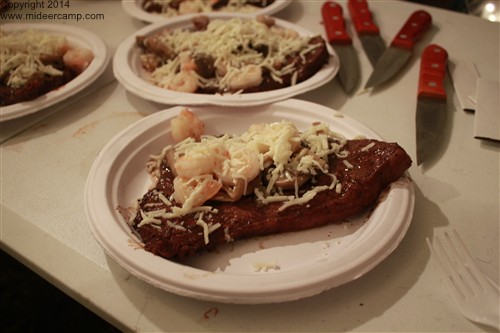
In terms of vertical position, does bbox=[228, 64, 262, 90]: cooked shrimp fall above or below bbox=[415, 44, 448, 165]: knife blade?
above

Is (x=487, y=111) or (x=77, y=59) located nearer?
(x=487, y=111)

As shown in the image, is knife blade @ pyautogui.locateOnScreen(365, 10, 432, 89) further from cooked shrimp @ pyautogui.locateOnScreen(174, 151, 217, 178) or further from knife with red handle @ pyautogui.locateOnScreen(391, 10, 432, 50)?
cooked shrimp @ pyautogui.locateOnScreen(174, 151, 217, 178)

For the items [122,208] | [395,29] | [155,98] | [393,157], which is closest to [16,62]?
[155,98]

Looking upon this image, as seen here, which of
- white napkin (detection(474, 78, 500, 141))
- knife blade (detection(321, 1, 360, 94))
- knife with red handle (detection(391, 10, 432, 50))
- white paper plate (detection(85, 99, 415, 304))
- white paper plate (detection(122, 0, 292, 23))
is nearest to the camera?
white paper plate (detection(85, 99, 415, 304))

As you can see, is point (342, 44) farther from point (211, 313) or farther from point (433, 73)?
point (211, 313)

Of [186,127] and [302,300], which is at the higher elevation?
[186,127]

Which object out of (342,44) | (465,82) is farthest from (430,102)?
(342,44)

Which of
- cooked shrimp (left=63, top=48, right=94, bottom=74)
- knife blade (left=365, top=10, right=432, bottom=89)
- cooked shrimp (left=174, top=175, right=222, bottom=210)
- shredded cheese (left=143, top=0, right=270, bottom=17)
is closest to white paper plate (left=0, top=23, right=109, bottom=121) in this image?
cooked shrimp (left=63, top=48, right=94, bottom=74)

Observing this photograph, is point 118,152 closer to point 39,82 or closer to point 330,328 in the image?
point 39,82
